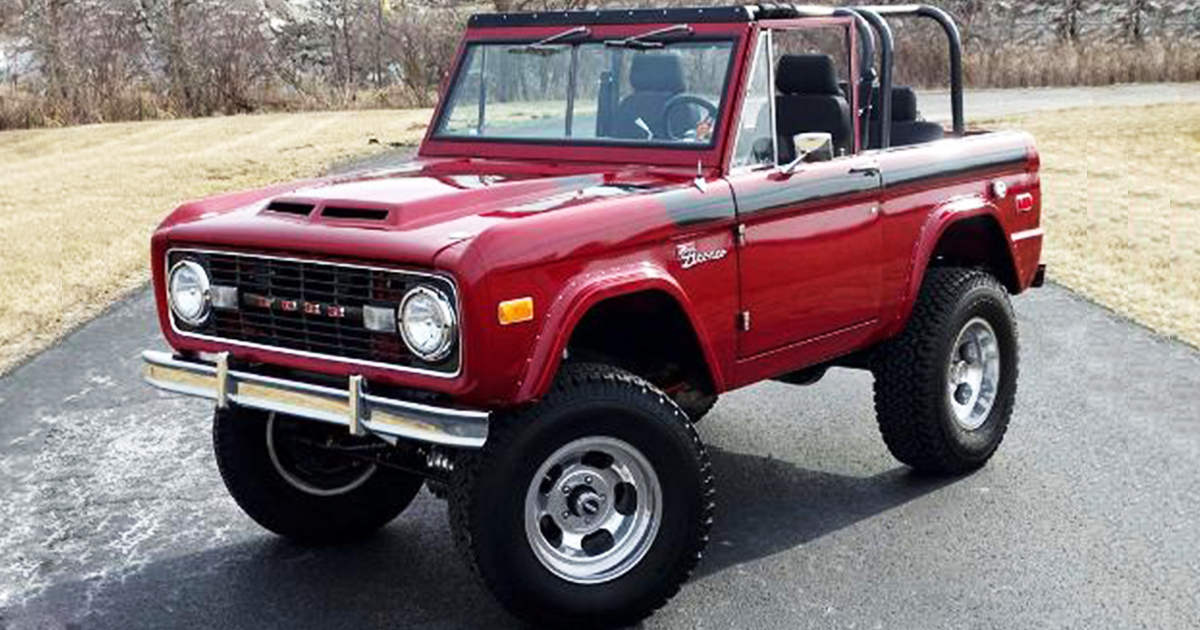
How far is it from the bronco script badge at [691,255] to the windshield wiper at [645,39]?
1.11 meters

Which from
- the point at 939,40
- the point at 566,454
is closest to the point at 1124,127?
the point at 939,40

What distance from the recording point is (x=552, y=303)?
173 inches

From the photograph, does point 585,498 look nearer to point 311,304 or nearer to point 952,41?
point 311,304

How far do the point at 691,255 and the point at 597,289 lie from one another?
50cm

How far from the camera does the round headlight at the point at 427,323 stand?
426 cm

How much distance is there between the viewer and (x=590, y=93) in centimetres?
582

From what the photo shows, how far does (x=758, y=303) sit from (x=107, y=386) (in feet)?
13.9

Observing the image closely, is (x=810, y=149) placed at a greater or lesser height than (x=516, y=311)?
greater

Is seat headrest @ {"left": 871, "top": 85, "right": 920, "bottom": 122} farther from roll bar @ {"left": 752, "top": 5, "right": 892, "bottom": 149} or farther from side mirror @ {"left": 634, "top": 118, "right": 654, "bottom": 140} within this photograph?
side mirror @ {"left": 634, "top": 118, "right": 654, "bottom": 140}

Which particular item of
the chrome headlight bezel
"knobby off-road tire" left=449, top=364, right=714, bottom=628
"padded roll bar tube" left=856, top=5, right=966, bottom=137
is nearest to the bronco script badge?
"knobby off-road tire" left=449, top=364, right=714, bottom=628

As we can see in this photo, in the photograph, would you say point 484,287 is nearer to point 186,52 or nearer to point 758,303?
point 758,303

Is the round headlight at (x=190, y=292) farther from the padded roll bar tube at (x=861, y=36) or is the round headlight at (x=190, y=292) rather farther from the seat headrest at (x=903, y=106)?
the seat headrest at (x=903, y=106)

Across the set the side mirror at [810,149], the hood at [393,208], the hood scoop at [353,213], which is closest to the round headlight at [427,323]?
the hood at [393,208]

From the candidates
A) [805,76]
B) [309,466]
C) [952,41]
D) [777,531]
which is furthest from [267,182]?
[777,531]
